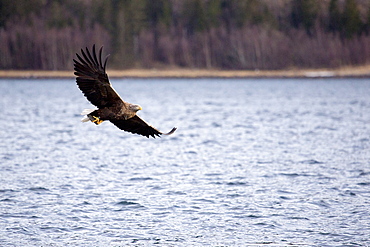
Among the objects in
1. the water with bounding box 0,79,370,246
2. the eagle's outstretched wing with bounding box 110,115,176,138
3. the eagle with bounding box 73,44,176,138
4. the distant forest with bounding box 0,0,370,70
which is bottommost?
the water with bounding box 0,79,370,246

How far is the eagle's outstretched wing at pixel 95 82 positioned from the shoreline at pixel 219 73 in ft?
201

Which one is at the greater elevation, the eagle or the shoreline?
the eagle

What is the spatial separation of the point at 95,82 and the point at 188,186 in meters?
4.59

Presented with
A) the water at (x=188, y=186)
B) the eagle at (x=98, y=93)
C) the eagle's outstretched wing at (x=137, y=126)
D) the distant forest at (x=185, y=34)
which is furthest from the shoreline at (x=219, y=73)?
the eagle at (x=98, y=93)

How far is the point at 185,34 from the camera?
8062 centimetres

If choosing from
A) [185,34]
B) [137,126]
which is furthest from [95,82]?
[185,34]

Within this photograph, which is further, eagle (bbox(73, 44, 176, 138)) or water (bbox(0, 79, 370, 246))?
water (bbox(0, 79, 370, 246))

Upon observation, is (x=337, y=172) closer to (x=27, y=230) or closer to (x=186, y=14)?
(x=27, y=230)

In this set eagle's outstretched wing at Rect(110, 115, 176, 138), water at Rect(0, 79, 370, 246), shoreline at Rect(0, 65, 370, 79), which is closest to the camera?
water at Rect(0, 79, 370, 246)

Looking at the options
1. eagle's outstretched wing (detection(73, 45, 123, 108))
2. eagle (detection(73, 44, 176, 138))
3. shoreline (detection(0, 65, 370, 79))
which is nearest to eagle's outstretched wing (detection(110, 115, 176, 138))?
eagle (detection(73, 44, 176, 138))

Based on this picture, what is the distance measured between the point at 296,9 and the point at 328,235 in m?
78.1

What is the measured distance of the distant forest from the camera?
235ft

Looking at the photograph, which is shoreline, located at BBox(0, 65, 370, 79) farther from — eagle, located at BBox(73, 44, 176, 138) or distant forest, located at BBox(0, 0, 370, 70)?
eagle, located at BBox(73, 44, 176, 138)

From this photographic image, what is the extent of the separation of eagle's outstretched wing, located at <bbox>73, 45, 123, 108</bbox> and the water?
219 centimetres
